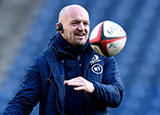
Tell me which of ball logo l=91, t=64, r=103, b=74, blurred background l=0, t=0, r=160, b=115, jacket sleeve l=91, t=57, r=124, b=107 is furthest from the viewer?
blurred background l=0, t=0, r=160, b=115

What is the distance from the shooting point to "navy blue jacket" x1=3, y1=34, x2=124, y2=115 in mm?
2781

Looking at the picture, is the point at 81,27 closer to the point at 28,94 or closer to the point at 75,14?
the point at 75,14

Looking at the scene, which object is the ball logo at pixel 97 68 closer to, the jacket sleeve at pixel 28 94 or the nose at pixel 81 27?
the nose at pixel 81 27

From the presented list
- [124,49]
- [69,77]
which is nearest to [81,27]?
[69,77]

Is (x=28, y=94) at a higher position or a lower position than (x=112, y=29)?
lower

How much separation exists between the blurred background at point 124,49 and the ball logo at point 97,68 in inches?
129

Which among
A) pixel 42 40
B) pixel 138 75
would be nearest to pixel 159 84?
pixel 138 75

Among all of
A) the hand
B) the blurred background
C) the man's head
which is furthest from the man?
Answer: the blurred background

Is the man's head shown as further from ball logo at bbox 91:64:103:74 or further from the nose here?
ball logo at bbox 91:64:103:74

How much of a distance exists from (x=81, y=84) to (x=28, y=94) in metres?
0.51

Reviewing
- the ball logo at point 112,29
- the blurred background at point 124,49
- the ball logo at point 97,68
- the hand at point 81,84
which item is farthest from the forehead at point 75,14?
the blurred background at point 124,49

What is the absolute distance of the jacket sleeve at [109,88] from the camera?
8.83ft

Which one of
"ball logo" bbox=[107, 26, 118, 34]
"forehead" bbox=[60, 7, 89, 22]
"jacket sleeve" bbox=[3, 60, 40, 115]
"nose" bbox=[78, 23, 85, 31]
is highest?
"forehead" bbox=[60, 7, 89, 22]

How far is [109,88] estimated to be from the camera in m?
2.75
